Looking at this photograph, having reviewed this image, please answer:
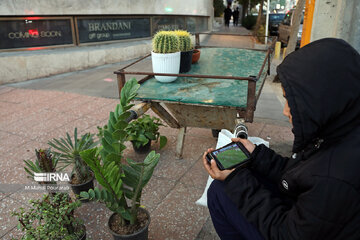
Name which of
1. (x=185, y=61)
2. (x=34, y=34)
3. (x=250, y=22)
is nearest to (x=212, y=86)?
(x=185, y=61)

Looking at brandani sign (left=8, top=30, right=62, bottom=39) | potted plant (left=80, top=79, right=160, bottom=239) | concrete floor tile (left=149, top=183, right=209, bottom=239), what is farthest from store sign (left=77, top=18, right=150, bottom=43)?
potted plant (left=80, top=79, right=160, bottom=239)

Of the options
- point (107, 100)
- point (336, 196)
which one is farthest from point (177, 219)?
point (107, 100)

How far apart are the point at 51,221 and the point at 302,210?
1.52 metres

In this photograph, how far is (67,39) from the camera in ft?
26.0

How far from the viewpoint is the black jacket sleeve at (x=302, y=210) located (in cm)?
115

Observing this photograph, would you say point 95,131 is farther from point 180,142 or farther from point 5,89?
point 5,89

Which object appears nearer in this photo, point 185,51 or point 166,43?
point 166,43

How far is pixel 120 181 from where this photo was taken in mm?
1923

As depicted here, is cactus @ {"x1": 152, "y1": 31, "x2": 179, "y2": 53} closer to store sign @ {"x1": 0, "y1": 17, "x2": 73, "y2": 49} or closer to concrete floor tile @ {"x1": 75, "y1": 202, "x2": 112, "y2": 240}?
concrete floor tile @ {"x1": 75, "y1": 202, "x2": 112, "y2": 240}

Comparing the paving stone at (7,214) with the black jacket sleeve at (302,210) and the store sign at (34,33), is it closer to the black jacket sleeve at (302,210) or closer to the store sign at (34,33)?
the black jacket sleeve at (302,210)

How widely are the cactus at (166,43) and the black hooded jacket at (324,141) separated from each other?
1797mm

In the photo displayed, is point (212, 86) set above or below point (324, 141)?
below

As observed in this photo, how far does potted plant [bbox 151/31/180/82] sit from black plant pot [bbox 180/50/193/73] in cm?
12

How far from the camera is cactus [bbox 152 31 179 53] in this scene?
3.00 metres
